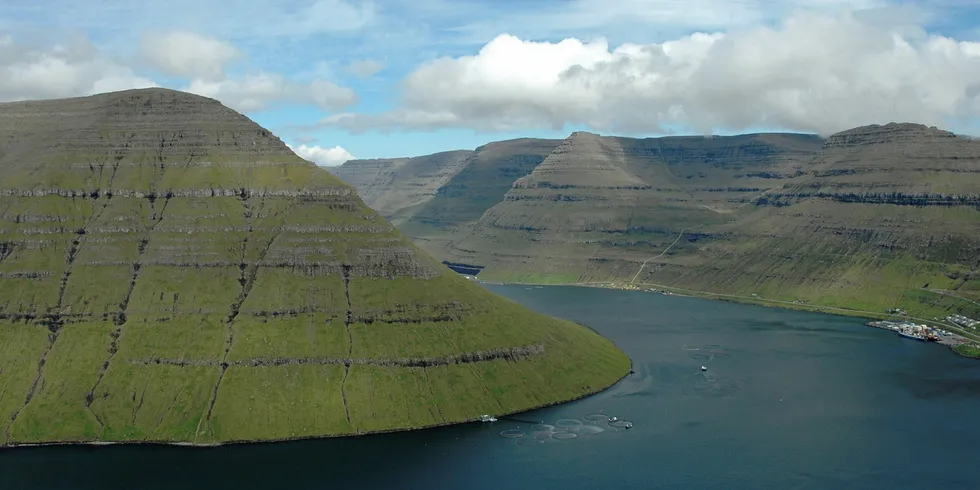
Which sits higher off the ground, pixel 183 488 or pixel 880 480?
pixel 880 480

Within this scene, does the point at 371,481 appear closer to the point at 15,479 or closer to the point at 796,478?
the point at 15,479

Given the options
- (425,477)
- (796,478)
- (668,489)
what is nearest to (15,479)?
(425,477)

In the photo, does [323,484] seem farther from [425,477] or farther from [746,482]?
[746,482]

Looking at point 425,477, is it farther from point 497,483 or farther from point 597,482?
point 597,482

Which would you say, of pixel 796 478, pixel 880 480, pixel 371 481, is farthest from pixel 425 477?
pixel 880 480

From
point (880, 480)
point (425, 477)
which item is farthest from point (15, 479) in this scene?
point (880, 480)

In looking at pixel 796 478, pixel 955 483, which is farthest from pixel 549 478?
pixel 955 483

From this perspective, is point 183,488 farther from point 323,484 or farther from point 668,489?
point 668,489

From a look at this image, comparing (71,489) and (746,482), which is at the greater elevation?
(746,482)
